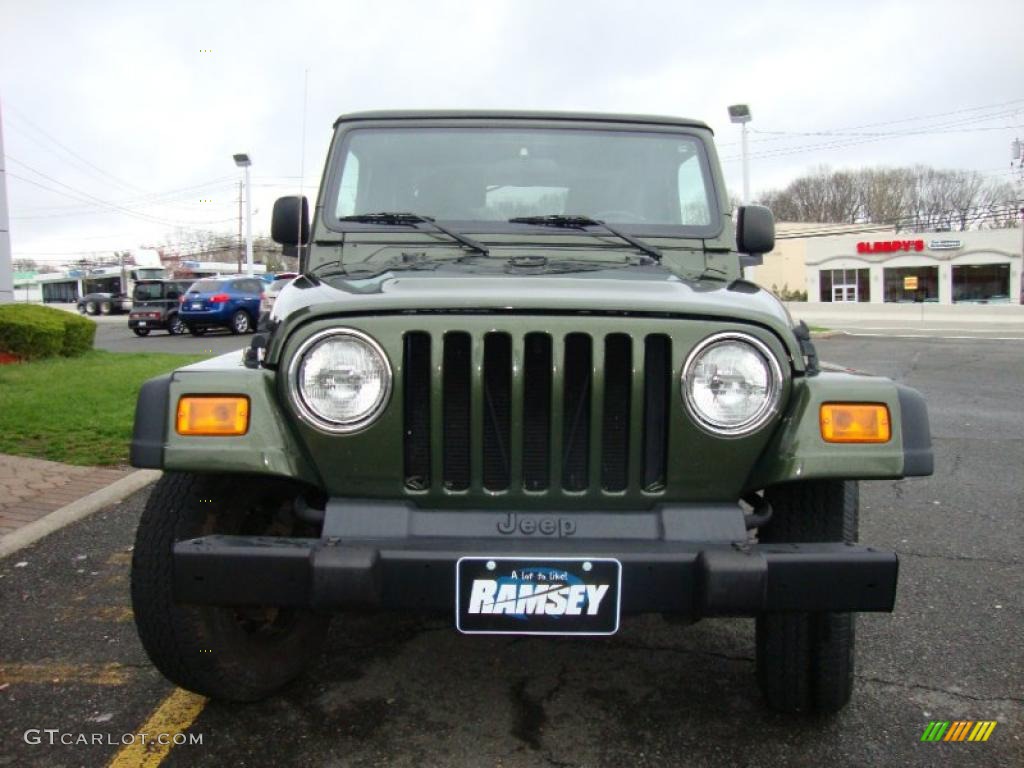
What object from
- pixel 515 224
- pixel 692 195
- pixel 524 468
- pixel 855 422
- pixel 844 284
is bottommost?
pixel 524 468

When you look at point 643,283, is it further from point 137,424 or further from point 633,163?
point 137,424

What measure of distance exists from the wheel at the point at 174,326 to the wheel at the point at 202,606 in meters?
22.2

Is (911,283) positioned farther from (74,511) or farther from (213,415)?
(213,415)

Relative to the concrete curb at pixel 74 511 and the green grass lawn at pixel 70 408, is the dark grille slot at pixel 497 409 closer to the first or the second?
the concrete curb at pixel 74 511

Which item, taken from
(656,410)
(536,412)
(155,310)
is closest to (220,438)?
(536,412)

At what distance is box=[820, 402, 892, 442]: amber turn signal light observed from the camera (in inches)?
88.5

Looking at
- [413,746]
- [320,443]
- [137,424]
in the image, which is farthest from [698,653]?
[137,424]

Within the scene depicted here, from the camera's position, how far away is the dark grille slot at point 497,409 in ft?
7.43

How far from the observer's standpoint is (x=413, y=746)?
2.53 metres

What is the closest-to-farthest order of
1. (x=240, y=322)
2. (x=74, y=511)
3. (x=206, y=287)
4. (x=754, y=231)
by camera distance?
(x=754, y=231)
(x=74, y=511)
(x=206, y=287)
(x=240, y=322)

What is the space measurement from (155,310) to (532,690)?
22920 millimetres

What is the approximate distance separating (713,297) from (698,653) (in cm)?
145

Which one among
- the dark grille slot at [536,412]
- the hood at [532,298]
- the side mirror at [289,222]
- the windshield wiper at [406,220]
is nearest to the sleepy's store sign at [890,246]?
the side mirror at [289,222]

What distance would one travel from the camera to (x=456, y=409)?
230cm
